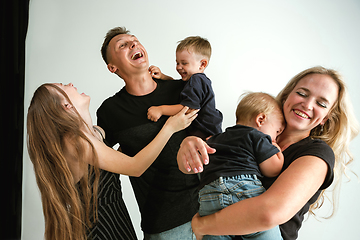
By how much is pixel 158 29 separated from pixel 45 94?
4.72 feet

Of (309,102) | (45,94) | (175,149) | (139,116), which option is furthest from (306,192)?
(45,94)

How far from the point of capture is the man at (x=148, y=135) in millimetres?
1737

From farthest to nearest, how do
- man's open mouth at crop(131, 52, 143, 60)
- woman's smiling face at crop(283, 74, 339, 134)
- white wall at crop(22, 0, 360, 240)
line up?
white wall at crop(22, 0, 360, 240)
man's open mouth at crop(131, 52, 143, 60)
woman's smiling face at crop(283, 74, 339, 134)

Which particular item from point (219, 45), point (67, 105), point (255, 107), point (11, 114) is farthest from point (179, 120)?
point (219, 45)

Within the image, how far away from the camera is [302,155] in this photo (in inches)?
42.7

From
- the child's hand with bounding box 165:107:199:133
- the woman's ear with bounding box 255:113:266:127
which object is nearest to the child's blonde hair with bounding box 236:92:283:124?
the woman's ear with bounding box 255:113:266:127

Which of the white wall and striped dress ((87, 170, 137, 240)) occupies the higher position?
the white wall

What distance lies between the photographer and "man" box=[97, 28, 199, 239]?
1.74 m

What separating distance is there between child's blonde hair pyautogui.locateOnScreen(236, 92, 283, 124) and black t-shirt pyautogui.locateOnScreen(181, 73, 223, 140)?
0.36 meters

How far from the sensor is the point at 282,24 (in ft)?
9.06

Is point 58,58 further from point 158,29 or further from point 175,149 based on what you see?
point 175,149

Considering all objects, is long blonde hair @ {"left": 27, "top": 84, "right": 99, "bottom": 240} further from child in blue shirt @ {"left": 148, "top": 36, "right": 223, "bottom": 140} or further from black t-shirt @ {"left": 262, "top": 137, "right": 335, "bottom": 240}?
black t-shirt @ {"left": 262, "top": 137, "right": 335, "bottom": 240}

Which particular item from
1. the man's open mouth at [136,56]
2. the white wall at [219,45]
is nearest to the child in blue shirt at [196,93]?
the man's open mouth at [136,56]

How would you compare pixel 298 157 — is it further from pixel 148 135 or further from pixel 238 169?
pixel 148 135
